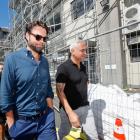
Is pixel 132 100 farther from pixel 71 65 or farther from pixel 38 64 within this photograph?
pixel 38 64

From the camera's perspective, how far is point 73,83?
3682mm

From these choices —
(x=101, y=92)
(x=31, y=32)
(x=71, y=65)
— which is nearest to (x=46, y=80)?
(x=31, y=32)

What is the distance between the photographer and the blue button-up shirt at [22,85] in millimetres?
2805

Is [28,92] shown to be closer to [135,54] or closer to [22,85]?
[22,85]

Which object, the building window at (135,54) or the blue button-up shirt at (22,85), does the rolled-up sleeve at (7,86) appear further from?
the building window at (135,54)

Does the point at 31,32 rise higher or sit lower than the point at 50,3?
lower

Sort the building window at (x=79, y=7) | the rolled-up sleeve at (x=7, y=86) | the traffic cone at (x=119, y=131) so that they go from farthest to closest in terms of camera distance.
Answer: the building window at (x=79, y=7), the traffic cone at (x=119, y=131), the rolled-up sleeve at (x=7, y=86)

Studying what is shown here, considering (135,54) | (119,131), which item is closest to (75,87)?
(119,131)

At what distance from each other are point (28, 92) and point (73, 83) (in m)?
0.90

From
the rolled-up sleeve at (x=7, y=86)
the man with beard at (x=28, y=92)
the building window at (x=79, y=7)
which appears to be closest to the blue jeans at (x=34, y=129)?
the man with beard at (x=28, y=92)

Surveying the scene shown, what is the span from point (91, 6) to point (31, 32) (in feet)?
40.0

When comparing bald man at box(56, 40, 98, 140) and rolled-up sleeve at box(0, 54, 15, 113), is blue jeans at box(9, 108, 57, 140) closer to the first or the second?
rolled-up sleeve at box(0, 54, 15, 113)

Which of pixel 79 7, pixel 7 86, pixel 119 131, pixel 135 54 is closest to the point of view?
pixel 7 86

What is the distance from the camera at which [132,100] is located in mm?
3814
